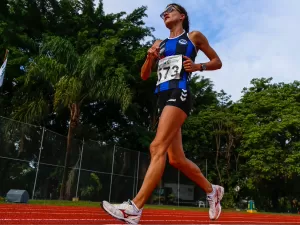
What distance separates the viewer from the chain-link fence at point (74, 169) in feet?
44.3

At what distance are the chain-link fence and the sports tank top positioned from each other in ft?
35.4

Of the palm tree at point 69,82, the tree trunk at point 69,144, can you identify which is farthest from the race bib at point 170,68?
the tree trunk at point 69,144

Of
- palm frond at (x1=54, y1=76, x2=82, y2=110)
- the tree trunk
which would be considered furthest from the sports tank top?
the tree trunk

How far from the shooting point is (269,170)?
24.6 m

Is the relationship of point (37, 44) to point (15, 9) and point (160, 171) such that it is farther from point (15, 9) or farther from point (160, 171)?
point (160, 171)

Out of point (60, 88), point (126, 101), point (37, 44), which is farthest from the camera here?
point (37, 44)

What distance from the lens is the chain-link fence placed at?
44.3ft

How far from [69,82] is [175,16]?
12619mm

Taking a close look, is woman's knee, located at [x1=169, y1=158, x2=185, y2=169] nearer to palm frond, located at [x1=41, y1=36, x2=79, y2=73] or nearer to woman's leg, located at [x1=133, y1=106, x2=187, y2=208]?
woman's leg, located at [x1=133, y1=106, x2=187, y2=208]

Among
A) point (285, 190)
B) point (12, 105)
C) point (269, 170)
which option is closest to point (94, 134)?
point (12, 105)

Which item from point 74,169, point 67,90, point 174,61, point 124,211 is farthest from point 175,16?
point 74,169

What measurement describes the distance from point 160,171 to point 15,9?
20.9m

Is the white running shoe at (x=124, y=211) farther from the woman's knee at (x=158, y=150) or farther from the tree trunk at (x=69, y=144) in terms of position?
the tree trunk at (x=69, y=144)

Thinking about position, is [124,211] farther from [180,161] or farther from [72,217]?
[72,217]
